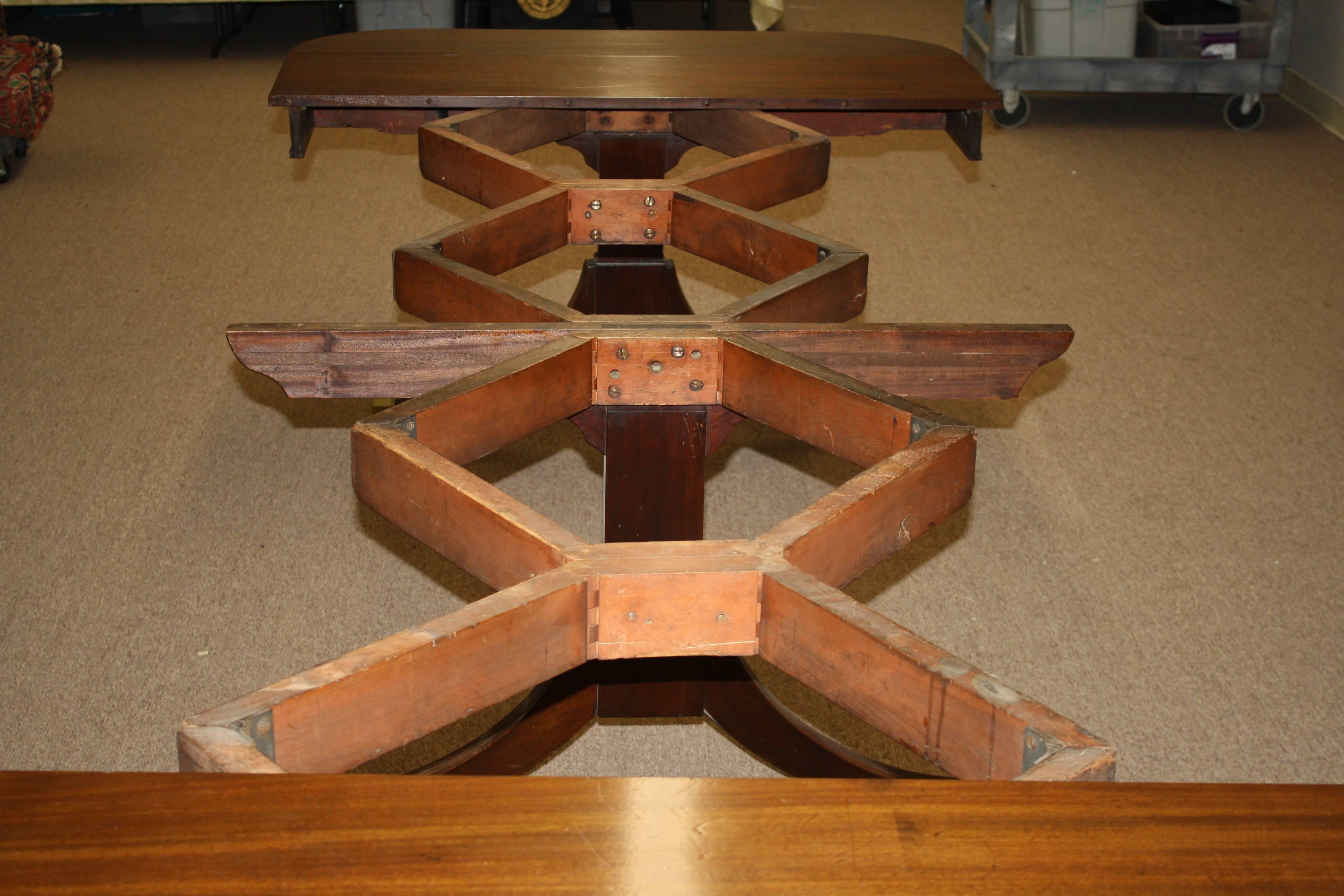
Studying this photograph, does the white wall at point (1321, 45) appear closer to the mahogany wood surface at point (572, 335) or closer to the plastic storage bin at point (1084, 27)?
the plastic storage bin at point (1084, 27)

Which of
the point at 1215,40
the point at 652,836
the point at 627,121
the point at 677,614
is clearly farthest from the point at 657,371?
the point at 1215,40

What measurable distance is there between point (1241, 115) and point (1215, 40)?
0.88ft

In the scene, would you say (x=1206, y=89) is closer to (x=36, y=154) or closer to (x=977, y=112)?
(x=977, y=112)

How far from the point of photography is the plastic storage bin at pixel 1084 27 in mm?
4000

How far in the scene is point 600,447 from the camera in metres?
1.39

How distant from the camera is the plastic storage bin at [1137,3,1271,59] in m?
4.00

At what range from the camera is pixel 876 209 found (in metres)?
3.52

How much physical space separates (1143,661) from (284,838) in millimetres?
1440

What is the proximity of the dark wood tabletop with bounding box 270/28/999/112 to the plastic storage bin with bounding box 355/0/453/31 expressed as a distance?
2.38m

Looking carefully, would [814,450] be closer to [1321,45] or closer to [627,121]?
[627,121]

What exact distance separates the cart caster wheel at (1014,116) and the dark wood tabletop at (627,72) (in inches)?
77.0

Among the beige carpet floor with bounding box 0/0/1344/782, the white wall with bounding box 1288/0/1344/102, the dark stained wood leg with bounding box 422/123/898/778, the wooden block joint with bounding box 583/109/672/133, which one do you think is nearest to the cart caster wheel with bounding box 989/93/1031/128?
the beige carpet floor with bounding box 0/0/1344/782

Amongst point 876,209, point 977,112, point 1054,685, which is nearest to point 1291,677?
point 1054,685

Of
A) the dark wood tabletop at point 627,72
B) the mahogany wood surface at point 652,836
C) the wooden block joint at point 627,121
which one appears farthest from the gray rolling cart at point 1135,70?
the mahogany wood surface at point 652,836
